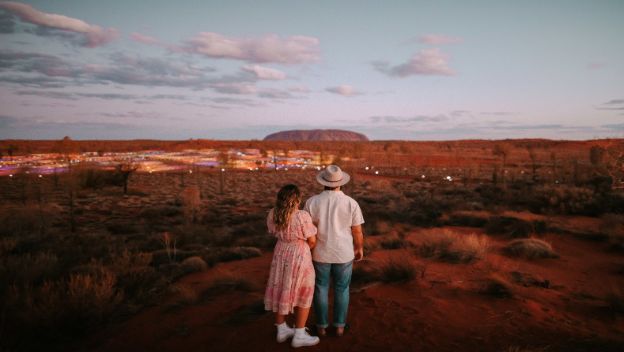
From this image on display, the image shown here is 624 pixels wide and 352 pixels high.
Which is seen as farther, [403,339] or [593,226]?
[593,226]

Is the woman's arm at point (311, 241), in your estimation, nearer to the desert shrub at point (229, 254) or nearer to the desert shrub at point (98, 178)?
the desert shrub at point (229, 254)

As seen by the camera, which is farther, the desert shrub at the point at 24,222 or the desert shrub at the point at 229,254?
the desert shrub at the point at 24,222

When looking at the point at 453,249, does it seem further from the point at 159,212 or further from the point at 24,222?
the point at 24,222

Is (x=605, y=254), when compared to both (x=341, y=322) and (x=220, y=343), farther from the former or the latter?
(x=220, y=343)

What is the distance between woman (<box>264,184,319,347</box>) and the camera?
11.9ft

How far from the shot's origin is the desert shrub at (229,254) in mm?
8457

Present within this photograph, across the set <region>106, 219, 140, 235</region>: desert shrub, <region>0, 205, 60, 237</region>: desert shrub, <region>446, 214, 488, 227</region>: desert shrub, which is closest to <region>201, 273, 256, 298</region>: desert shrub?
<region>106, 219, 140, 235</region>: desert shrub

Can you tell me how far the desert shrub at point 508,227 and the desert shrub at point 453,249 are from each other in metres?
2.37

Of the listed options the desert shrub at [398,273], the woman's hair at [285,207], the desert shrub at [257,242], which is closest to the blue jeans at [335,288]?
the woman's hair at [285,207]

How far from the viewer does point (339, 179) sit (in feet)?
12.4

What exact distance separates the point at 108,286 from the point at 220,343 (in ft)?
8.06

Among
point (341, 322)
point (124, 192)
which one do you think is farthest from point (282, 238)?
point (124, 192)

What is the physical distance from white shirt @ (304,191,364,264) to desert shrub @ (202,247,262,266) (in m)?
5.28

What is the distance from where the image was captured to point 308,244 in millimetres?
3762
